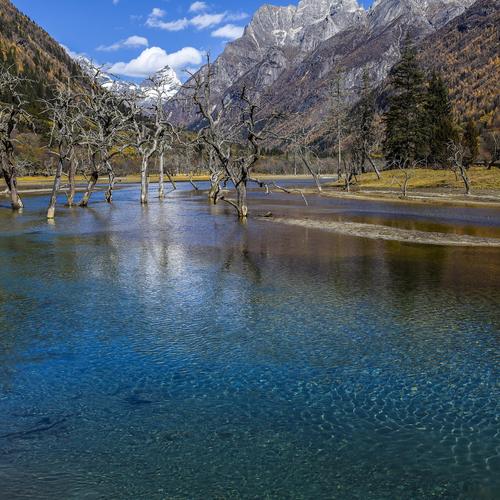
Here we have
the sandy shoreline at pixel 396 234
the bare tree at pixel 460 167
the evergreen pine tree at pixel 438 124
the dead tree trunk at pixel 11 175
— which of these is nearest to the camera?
the sandy shoreline at pixel 396 234

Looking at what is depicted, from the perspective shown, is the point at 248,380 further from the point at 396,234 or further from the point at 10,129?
the point at 10,129

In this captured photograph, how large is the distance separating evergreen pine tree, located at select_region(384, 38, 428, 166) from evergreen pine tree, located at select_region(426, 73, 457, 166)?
5.47ft

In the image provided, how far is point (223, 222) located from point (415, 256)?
1746 centimetres

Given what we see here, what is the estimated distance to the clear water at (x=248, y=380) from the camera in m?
6.98

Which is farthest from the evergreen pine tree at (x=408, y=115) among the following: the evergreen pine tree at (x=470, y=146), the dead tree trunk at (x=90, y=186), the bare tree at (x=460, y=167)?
the dead tree trunk at (x=90, y=186)

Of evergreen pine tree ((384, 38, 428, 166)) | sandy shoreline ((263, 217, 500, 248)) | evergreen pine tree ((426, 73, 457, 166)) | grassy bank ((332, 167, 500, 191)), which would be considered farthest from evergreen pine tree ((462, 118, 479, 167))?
sandy shoreline ((263, 217, 500, 248))

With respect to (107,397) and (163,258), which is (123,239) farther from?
(107,397)

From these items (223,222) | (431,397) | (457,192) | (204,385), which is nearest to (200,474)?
(204,385)

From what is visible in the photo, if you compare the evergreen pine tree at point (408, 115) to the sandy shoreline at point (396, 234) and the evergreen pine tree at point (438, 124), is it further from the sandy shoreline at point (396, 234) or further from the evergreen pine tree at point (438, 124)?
the sandy shoreline at point (396, 234)

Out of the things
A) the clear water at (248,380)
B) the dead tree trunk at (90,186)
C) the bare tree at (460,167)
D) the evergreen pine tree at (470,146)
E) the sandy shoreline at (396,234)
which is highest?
the evergreen pine tree at (470,146)

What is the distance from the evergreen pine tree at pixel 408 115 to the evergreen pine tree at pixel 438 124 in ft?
5.47

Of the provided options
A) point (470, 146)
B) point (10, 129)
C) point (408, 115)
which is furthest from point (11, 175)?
point (470, 146)

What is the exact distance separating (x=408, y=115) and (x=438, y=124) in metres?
6.79

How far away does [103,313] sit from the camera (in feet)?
47.0
